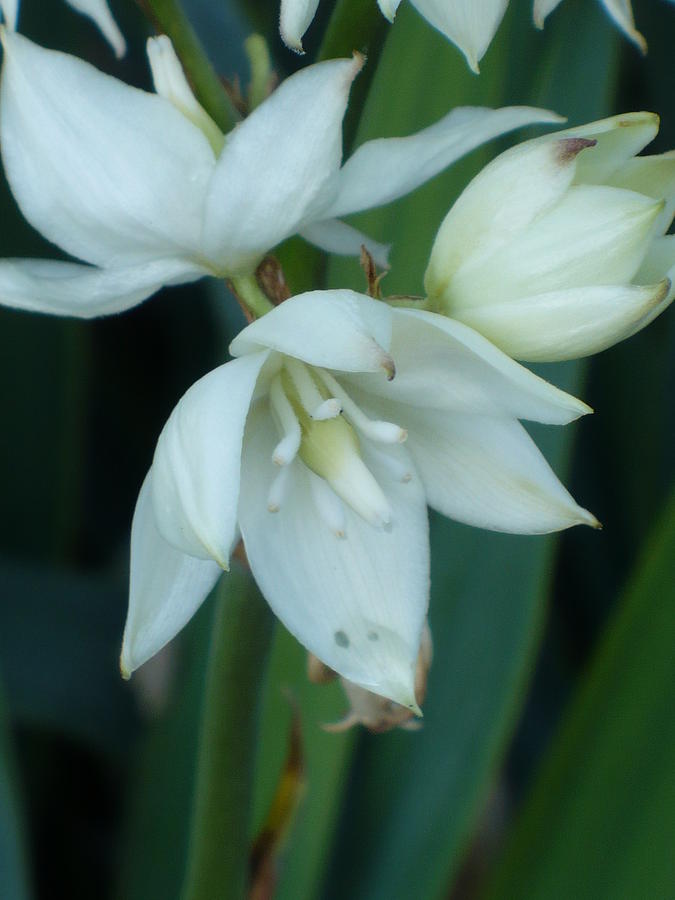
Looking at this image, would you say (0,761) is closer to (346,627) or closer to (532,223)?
(346,627)

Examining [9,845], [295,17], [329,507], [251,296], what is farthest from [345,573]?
[9,845]

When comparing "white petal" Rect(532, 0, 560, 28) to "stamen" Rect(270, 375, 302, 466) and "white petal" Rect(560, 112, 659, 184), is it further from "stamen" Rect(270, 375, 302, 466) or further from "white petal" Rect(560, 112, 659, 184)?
"stamen" Rect(270, 375, 302, 466)

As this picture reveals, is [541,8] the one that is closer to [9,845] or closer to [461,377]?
[461,377]

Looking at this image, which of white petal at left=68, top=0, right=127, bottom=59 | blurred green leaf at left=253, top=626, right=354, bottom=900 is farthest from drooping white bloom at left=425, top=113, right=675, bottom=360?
blurred green leaf at left=253, top=626, right=354, bottom=900

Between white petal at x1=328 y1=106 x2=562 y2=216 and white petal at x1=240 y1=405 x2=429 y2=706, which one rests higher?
white petal at x1=328 y1=106 x2=562 y2=216

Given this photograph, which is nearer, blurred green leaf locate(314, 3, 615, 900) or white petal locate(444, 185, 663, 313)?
white petal locate(444, 185, 663, 313)

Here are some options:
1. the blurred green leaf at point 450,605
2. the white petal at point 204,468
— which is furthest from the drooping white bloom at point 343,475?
the blurred green leaf at point 450,605

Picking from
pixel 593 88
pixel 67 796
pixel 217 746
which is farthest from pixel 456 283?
pixel 67 796

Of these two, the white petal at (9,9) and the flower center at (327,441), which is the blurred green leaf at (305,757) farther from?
the white petal at (9,9)
